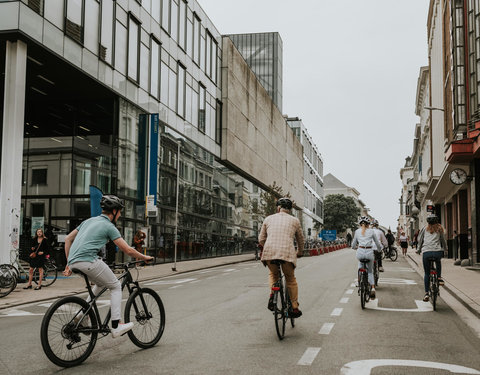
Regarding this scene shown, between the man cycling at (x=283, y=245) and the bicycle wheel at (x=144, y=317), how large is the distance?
1.51m

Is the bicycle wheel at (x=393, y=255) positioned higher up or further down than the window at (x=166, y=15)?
further down

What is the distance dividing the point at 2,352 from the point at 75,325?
153cm

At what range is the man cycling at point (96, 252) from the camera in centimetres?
612

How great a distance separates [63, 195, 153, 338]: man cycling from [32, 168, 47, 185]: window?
748 inches

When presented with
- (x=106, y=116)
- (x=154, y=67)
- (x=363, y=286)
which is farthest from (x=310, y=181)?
(x=363, y=286)

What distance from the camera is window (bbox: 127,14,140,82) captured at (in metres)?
26.7

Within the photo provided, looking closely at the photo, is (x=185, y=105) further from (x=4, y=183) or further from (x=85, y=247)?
(x=85, y=247)

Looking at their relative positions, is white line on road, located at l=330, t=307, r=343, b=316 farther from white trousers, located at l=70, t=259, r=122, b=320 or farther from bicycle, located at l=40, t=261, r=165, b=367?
white trousers, located at l=70, t=259, r=122, b=320

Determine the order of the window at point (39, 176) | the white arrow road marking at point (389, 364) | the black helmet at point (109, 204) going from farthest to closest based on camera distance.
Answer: the window at point (39, 176) → the black helmet at point (109, 204) → the white arrow road marking at point (389, 364)

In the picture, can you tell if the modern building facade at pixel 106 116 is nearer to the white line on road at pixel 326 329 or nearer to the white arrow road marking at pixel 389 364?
the white line on road at pixel 326 329

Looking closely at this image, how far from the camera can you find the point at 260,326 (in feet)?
28.1

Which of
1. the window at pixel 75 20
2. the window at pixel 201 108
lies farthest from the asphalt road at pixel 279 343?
the window at pixel 201 108

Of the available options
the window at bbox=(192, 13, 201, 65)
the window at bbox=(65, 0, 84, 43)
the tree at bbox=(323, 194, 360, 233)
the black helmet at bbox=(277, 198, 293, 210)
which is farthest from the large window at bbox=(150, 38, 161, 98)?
the tree at bbox=(323, 194, 360, 233)

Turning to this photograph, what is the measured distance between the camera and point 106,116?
25578 mm
